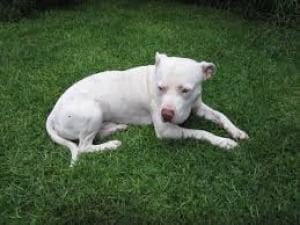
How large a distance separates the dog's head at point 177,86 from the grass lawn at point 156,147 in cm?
36

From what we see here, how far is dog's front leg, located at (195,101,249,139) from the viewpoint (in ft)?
15.7

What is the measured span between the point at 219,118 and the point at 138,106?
2.39 feet

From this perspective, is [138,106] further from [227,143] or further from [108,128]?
[227,143]

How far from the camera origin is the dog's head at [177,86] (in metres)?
4.43

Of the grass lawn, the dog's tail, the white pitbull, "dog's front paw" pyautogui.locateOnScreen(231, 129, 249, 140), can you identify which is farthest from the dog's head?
the dog's tail

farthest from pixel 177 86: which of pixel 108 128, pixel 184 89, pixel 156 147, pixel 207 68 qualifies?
pixel 108 128

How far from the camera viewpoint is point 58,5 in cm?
939

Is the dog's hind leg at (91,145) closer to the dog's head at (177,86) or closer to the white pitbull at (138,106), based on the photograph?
the white pitbull at (138,106)

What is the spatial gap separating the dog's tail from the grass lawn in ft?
0.21

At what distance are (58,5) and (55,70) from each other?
3.19m

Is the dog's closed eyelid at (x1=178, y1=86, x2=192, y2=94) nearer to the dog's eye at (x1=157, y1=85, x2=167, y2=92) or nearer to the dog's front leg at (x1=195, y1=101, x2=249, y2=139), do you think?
the dog's eye at (x1=157, y1=85, x2=167, y2=92)

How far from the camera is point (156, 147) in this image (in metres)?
4.70

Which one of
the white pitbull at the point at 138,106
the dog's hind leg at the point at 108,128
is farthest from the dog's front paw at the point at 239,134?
the dog's hind leg at the point at 108,128

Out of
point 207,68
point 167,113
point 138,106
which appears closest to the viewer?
point 167,113
